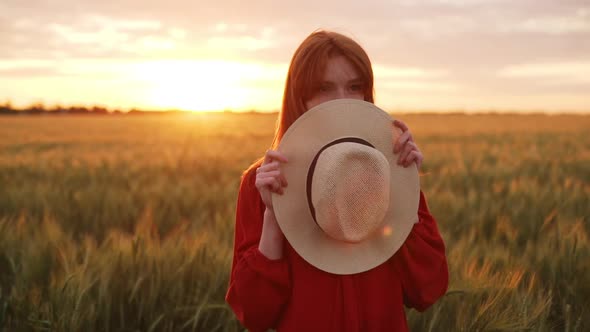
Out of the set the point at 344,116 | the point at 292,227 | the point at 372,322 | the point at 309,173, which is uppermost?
the point at 344,116

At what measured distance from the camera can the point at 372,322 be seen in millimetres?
1338

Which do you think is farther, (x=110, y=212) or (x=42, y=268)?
(x=110, y=212)

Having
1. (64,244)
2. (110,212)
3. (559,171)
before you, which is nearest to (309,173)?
(64,244)

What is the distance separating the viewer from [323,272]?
1.35 metres

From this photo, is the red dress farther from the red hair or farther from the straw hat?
the red hair

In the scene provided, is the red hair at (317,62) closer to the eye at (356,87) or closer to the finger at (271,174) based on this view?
the eye at (356,87)

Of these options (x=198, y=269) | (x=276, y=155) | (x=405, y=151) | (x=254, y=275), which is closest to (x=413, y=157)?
(x=405, y=151)

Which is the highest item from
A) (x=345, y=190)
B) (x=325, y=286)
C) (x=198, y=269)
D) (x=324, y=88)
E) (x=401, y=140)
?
(x=324, y=88)

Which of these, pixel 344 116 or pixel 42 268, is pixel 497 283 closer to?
pixel 344 116

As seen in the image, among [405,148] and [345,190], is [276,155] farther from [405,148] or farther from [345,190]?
[405,148]

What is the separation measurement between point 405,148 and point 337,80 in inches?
9.1

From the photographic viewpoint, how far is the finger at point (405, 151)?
1278 millimetres

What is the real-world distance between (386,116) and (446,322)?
955mm

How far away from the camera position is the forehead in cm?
133
